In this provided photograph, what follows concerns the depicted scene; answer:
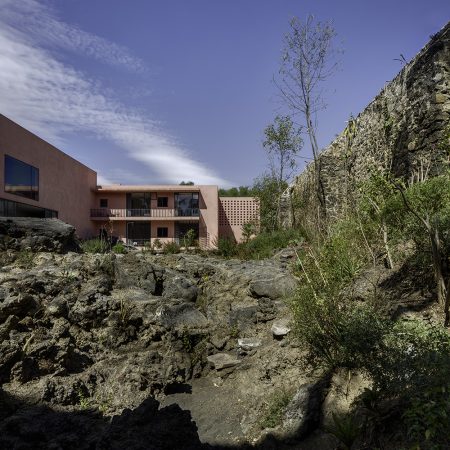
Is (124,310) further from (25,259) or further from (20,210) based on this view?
(20,210)

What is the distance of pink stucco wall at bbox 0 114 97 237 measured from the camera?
17.7m

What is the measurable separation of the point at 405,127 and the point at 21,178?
16.3 meters

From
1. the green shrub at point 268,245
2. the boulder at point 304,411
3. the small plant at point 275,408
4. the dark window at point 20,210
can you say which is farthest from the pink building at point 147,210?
the boulder at point 304,411

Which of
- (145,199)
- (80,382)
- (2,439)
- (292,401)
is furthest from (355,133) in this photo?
(145,199)

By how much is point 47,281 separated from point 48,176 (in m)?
13.6

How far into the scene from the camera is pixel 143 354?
7965 millimetres

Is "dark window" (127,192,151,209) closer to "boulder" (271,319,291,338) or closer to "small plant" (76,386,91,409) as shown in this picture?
"boulder" (271,319,291,338)

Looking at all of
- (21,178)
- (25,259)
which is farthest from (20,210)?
(25,259)

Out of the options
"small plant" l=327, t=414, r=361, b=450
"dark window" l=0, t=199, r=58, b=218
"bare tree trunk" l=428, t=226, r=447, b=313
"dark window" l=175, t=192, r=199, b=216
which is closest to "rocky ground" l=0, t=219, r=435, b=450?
"bare tree trunk" l=428, t=226, r=447, b=313

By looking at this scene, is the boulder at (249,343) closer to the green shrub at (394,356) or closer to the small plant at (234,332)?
the small plant at (234,332)

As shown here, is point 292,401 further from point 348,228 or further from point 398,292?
point 348,228

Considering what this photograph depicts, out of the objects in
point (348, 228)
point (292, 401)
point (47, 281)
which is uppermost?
point (348, 228)

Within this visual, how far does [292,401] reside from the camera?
5332mm

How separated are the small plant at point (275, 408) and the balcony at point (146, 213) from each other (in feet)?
71.0
